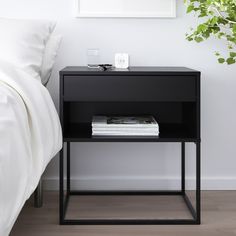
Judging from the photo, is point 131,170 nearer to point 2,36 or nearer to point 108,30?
point 108,30

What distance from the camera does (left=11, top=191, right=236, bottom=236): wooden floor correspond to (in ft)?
6.24

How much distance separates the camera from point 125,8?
2436 millimetres

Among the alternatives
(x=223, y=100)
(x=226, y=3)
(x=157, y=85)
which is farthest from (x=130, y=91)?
(x=223, y=100)

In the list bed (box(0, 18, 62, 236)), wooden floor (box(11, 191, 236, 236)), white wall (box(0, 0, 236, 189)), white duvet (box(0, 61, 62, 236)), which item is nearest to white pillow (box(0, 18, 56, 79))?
bed (box(0, 18, 62, 236))

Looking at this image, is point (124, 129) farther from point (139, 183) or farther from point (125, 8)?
point (125, 8)

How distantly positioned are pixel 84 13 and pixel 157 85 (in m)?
0.72

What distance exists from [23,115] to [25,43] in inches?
27.7

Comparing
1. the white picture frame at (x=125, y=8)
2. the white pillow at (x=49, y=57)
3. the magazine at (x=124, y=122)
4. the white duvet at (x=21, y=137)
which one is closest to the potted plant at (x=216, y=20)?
the white picture frame at (x=125, y=8)

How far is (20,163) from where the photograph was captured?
1250 millimetres

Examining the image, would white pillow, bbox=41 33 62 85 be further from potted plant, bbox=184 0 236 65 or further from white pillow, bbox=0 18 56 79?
potted plant, bbox=184 0 236 65

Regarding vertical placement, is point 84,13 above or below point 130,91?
above

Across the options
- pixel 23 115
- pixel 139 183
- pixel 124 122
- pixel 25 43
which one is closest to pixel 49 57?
pixel 25 43

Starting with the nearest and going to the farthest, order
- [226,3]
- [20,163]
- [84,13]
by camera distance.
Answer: [20,163] → [226,3] → [84,13]

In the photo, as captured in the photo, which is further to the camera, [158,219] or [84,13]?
[84,13]
